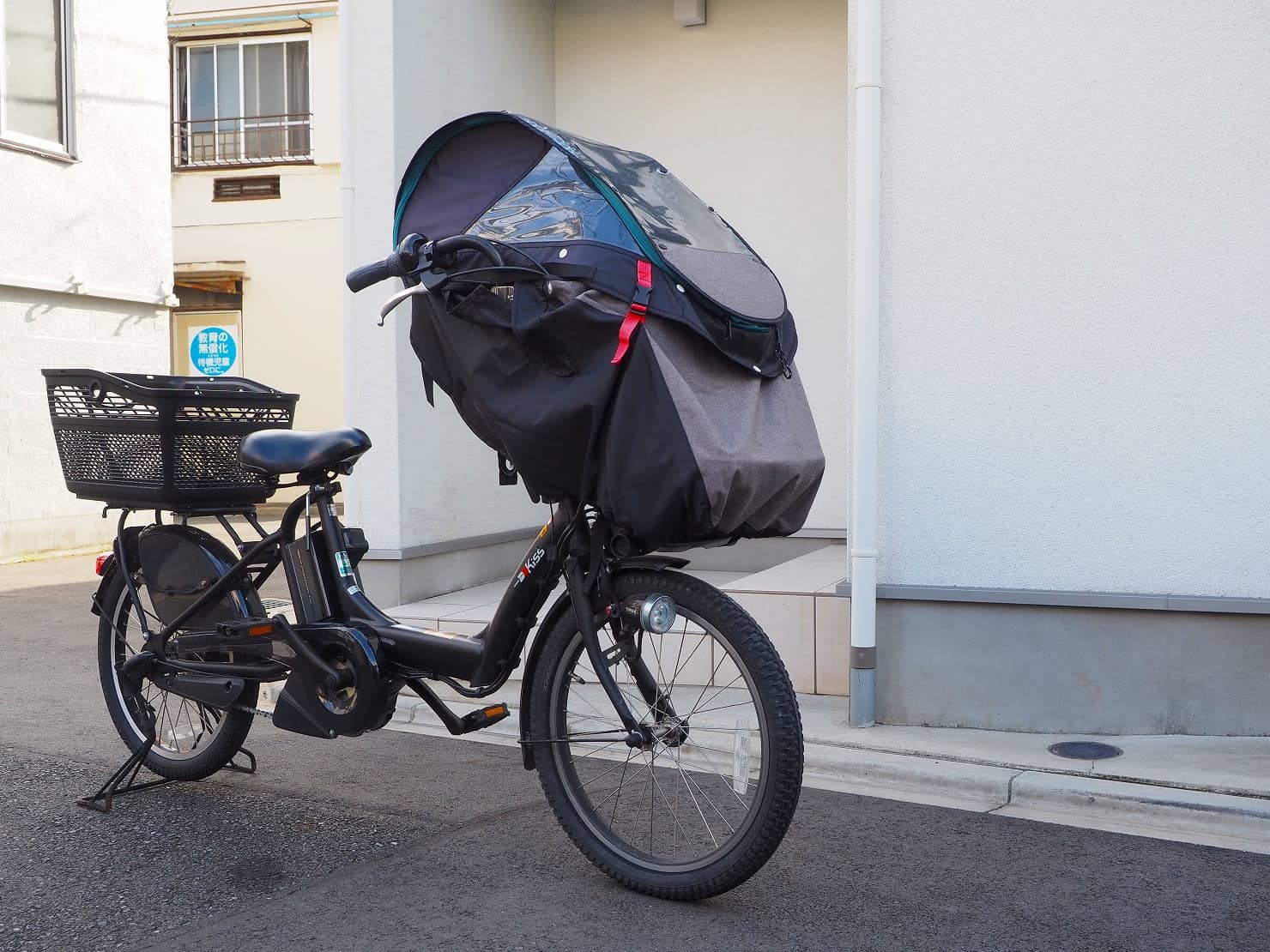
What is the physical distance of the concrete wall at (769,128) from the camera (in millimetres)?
7289

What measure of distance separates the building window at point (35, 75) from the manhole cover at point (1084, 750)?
33.2ft

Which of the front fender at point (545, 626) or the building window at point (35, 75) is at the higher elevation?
the building window at point (35, 75)

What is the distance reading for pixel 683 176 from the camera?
24.9 ft

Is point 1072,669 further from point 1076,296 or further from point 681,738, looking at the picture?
point 681,738

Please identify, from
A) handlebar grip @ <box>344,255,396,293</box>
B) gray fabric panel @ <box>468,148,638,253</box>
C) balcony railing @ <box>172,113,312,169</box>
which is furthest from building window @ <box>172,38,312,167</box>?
gray fabric panel @ <box>468,148,638,253</box>

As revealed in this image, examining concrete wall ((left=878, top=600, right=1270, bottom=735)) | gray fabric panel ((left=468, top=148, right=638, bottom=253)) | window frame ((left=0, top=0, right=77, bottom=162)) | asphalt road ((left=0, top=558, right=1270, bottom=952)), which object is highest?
window frame ((left=0, top=0, right=77, bottom=162))

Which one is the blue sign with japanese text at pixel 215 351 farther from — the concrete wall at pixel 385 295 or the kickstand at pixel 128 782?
the kickstand at pixel 128 782

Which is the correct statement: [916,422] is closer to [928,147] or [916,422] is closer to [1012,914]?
[928,147]

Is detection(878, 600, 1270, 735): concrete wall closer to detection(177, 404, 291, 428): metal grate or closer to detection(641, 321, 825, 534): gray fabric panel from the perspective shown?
detection(641, 321, 825, 534): gray fabric panel

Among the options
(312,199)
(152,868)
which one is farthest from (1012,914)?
(312,199)

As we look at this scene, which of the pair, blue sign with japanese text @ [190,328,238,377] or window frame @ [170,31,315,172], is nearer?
blue sign with japanese text @ [190,328,238,377]

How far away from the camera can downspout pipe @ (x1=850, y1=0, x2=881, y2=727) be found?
4.66 metres

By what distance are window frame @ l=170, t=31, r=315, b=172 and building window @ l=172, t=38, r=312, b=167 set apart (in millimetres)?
14

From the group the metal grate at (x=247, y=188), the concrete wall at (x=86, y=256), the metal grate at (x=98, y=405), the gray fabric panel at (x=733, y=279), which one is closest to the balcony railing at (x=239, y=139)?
the metal grate at (x=247, y=188)
